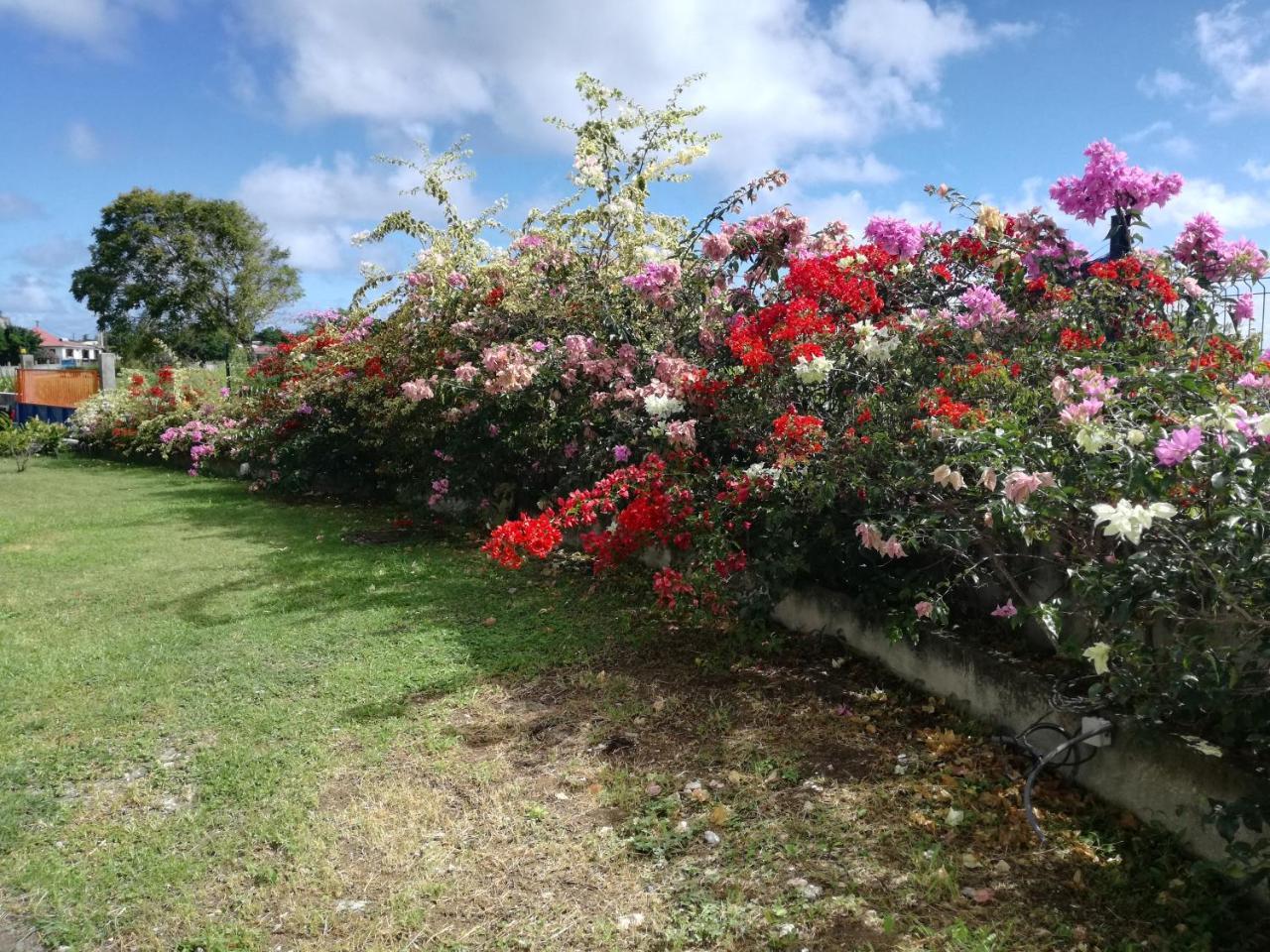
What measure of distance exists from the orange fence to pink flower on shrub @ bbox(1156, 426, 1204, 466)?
19.6 meters

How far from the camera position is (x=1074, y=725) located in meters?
2.91

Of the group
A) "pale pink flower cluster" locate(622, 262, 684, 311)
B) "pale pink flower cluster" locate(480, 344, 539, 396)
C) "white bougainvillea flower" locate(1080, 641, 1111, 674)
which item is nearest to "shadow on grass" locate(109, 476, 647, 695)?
"pale pink flower cluster" locate(480, 344, 539, 396)

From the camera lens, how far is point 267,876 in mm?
2574

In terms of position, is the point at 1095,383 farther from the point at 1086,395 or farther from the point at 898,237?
the point at 898,237

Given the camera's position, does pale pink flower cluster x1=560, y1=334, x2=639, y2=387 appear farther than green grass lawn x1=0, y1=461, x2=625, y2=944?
Yes

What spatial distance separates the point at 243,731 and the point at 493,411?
3627 mm

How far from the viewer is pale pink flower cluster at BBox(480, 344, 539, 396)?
5793mm

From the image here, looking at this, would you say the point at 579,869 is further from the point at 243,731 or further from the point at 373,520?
the point at 373,520

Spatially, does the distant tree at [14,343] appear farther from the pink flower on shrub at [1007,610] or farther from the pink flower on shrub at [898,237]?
the pink flower on shrub at [1007,610]

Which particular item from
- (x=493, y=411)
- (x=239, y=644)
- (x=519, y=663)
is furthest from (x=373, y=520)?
(x=519, y=663)

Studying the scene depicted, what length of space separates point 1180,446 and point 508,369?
428 centimetres

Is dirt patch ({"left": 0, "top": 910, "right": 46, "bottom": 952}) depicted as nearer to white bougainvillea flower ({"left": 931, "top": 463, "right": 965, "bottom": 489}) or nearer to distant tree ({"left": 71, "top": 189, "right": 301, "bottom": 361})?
white bougainvillea flower ({"left": 931, "top": 463, "right": 965, "bottom": 489})

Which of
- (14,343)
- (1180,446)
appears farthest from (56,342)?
(1180,446)

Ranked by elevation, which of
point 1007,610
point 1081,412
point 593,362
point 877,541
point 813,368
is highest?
point 593,362
